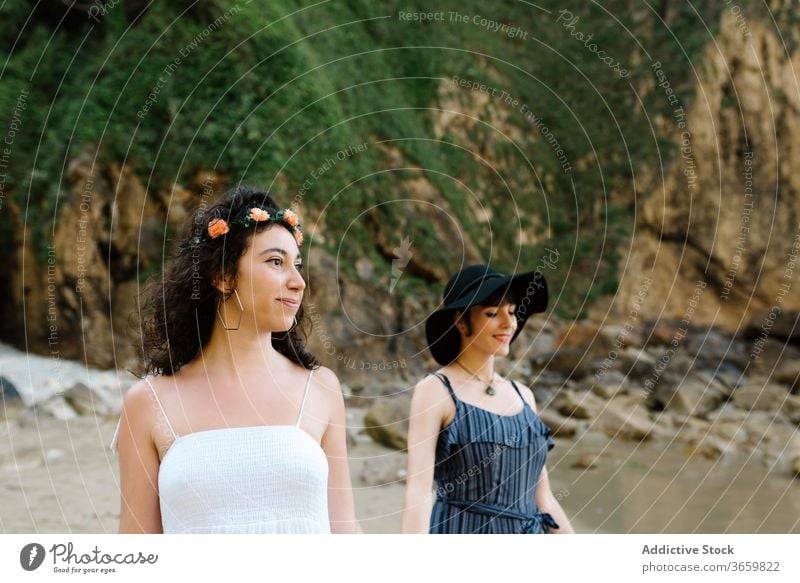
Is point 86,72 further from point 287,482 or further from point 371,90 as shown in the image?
point 287,482

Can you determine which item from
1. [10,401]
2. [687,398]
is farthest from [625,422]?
[10,401]

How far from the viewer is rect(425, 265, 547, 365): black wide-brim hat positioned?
9.63 ft

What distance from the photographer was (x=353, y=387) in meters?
10.7

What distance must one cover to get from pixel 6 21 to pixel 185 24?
2.71 m

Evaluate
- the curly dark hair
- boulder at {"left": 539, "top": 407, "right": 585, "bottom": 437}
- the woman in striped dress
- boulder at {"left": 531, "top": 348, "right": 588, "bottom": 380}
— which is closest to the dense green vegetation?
boulder at {"left": 531, "top": 348, "right": 588, "bottom": 380}

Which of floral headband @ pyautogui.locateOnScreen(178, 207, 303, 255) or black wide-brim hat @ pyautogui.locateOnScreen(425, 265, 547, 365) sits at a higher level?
floral headband @ pyautogui.locateOnScreen(178, 207, 303, 255)

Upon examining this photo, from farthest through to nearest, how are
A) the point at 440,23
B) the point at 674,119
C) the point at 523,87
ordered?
1. the point at 674,119
2. the point at 523,87
3. the point at 440,23

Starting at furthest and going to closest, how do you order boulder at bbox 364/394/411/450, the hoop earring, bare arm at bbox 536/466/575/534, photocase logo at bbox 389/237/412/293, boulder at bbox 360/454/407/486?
photocase logo at bbox 389/237/412/293 → boulder at bbox 364/394/411/450 → boulder at bbox 360/454/407/486 → bare arm at bbox 536/466/575/534 → the hoop earring

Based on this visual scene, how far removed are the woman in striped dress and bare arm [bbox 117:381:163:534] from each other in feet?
2.70

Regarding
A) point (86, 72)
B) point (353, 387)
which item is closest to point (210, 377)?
point (353, 387)

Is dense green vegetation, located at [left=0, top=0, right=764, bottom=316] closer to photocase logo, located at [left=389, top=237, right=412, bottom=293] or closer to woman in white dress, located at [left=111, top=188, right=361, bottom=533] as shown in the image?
photocase logo, located at [left=389, top=237, right=412, bottom=293]

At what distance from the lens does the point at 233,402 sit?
88.7 inches

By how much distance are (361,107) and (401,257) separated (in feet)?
7.55
